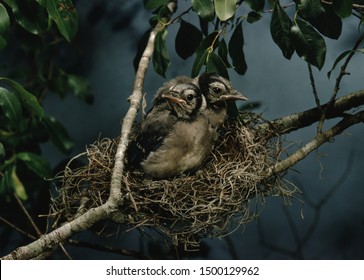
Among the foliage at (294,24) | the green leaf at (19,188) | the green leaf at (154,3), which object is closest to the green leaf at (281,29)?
the foliage at (294,24)

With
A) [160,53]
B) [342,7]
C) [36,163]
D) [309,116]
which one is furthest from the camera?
[36,163]

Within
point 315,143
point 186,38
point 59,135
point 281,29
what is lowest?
point 315,143

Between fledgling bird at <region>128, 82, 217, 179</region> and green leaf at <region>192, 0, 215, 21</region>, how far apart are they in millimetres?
404

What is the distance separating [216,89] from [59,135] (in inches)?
40.2

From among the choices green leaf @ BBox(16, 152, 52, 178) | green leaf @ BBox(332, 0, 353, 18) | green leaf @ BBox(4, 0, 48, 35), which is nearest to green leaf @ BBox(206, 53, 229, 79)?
green leaf @ BBox(332, 0, 353, 18)

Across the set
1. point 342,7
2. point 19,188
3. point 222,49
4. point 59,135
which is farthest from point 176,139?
point 19,188

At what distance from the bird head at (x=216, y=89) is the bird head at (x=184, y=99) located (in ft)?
0.21

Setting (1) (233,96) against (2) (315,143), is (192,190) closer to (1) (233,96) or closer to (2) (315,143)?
(1) (233,96)

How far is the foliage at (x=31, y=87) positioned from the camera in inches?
104

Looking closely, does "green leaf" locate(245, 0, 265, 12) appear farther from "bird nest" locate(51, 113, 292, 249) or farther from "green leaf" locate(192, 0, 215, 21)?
"bird nest" locate(51, 113, 292, 249)

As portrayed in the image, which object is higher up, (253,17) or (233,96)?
(253,17)

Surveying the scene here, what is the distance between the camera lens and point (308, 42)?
2.61 m

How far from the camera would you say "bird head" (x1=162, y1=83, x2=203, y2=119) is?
3007 millimetres

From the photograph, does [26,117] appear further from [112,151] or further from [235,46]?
[235,46]
